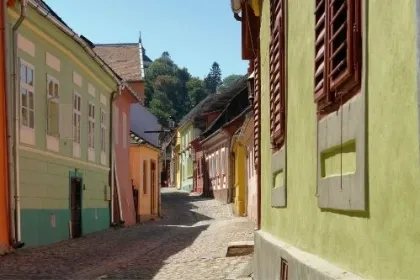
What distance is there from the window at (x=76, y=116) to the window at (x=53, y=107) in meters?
1.60

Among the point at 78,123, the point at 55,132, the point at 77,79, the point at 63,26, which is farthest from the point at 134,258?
the point at 77,79

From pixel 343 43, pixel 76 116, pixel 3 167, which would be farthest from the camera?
pixel 76 116

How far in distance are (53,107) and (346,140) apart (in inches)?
549

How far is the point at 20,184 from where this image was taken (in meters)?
14.4

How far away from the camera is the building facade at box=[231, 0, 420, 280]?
→ 9.75 ft

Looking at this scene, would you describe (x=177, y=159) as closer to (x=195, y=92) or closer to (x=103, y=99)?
(x=195, y=92)

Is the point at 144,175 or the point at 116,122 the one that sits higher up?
the point at 116,122

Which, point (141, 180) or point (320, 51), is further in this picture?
point (141, 180)

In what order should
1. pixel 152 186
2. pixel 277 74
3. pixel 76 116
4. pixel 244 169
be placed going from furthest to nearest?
pixel 152 186, pixel 244 169, pixel 76 116, pixel 277 74

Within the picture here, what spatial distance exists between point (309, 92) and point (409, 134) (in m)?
2.53

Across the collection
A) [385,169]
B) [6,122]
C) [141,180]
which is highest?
[6,122]

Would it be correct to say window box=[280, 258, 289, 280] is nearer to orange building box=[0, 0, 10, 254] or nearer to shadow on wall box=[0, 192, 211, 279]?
shadow on wall box=[0, 192, 211, 279]

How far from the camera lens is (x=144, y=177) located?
33156 mm

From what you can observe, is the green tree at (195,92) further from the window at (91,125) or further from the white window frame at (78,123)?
the white window frame at (78,123)
